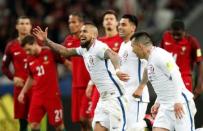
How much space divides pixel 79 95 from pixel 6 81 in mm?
5477

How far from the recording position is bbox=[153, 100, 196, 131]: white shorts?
1373 centimetres

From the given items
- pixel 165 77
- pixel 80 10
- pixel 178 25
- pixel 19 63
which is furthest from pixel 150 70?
pixel 80 10

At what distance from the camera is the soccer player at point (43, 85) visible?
1719cm

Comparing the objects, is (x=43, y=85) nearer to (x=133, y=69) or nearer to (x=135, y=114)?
(x=133, y=69)

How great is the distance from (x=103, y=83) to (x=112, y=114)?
1.76 ft

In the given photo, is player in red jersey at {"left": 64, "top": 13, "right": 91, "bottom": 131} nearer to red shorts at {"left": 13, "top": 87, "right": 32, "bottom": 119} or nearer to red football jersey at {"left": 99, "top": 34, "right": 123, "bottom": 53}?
red football jersey at {"left": 99, "top": 34, "right": 123, "bottom": 53}

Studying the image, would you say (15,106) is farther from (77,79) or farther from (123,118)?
(123,118)

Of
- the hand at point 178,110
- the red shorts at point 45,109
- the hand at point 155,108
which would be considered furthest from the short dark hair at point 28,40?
the hand at point 178,110

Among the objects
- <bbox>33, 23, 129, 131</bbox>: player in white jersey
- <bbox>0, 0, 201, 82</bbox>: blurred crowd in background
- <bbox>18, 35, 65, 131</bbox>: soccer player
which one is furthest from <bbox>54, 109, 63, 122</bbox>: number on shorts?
<bbox>0, 0, 201, 82</bbox>: blurred crowd in background

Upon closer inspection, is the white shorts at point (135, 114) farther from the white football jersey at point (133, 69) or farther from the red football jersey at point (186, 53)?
the red football jersey at point (186, 53)

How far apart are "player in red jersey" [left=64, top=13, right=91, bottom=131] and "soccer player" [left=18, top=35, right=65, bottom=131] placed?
406 millimetres

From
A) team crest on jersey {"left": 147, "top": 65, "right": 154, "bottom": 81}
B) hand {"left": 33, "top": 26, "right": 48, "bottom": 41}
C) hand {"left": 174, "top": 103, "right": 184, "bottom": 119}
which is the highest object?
hand {"left": 33, "top": 26, "right": 48, "bottom": 41}

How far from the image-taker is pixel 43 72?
17.3m

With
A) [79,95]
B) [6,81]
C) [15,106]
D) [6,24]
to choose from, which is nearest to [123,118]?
[79,95]
